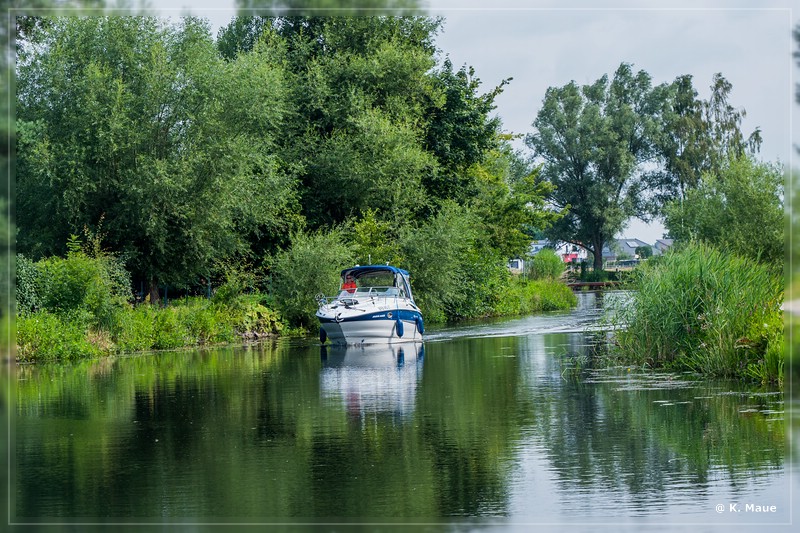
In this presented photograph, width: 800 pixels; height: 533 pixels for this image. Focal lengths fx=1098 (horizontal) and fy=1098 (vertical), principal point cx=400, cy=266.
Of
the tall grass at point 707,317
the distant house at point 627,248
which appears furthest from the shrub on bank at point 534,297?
the distant house at point 627,248

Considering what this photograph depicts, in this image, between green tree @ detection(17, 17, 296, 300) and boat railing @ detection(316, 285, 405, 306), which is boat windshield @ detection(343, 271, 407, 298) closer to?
boat railing @ detection(316, 285, 405, 306)

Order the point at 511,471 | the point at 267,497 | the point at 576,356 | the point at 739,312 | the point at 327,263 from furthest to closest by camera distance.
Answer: the point at 327,263 → the point at 576,356 → the point at 739,312 → the point at 511,471 → the point at 267,497

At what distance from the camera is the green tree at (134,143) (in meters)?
38.7

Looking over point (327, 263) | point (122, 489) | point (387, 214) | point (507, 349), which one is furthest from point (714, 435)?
point (387, 214)

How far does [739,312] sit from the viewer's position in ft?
71.8

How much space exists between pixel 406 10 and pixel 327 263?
14.7 m

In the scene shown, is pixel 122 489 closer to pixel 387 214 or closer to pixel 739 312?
pixel 739 312

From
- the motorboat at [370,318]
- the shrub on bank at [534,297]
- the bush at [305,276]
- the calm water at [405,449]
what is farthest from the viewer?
the shrub on bank at [534,297]

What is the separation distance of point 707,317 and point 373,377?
Answer: 7.79 m

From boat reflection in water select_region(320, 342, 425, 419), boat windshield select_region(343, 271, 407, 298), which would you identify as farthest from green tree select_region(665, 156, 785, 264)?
boat reflection in water select_region(320, 342, 425, 419)

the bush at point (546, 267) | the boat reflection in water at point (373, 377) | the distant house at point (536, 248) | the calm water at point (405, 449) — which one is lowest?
the calm water at point (405, 449)

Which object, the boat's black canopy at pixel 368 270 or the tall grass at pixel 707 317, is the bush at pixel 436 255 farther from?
the tall grass at pixel 707 317

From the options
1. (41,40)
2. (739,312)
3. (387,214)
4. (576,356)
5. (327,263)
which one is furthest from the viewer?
(387,214)

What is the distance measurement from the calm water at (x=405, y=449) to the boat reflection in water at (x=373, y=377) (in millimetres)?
115
